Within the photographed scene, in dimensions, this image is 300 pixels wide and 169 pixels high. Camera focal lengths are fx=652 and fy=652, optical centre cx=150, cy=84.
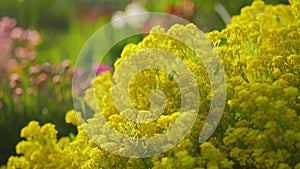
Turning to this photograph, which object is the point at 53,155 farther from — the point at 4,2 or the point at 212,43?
→ the point at 4,2

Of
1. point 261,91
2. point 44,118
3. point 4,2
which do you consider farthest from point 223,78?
point 4,2

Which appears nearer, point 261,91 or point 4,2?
point 261,91

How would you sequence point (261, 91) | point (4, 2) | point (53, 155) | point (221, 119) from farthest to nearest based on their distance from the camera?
point (4, 2) → point (53, 155) → point (221, 119) → point (261, 91)

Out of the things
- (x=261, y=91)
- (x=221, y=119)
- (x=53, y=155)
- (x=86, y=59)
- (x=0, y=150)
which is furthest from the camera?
(x=86, y=59)

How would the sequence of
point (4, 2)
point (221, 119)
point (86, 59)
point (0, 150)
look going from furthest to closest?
point (4, 2)
point (86, 59)
point (0, 150)
point (221, 119)

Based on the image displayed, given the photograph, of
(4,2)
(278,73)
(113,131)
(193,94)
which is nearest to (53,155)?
(113,131)

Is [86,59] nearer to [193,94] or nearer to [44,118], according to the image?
[44,118]

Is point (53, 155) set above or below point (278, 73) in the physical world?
above

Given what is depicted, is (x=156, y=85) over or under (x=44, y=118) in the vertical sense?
under

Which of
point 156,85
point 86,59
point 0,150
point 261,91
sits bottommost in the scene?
point 261,91
